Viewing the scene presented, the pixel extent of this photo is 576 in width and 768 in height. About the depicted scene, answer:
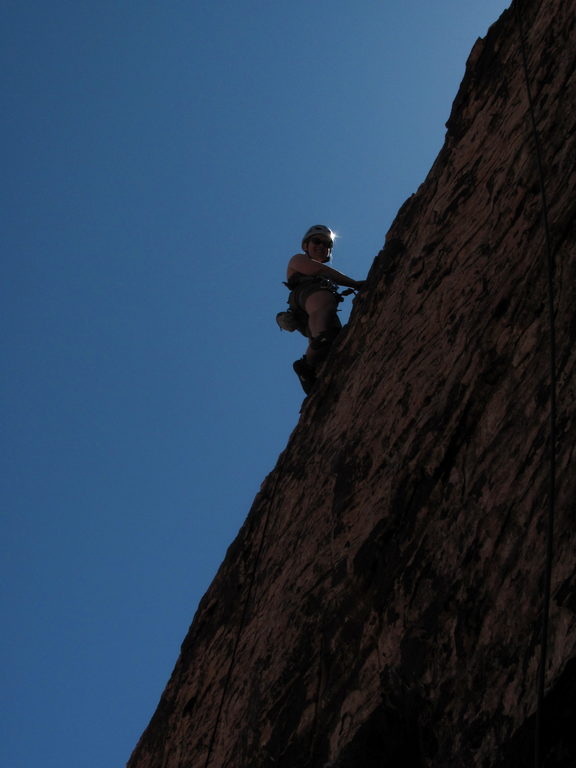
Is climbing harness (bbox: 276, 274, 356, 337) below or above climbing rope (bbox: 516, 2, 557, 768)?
above

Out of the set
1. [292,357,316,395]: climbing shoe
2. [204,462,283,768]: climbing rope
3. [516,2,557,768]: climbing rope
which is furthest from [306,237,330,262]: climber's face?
[516,2,557,768]: climbing rope

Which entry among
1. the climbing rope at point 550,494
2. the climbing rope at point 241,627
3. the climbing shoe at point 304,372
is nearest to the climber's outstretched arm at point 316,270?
the climbing shoe at point 304,372

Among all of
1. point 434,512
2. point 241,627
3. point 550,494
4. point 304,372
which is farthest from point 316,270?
point 550,494

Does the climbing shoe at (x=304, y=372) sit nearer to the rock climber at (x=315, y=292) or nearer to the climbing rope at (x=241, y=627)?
the rock climber at (x=315, y=292)

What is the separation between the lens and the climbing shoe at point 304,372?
8734 millimetres

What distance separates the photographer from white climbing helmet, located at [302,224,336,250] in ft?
33.0

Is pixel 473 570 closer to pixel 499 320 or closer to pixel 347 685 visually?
pixel 347 685

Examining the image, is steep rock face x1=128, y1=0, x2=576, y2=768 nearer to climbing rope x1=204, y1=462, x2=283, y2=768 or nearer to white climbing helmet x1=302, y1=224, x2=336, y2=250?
climbing rope x1=204, y1=462, x2=283, y2=768

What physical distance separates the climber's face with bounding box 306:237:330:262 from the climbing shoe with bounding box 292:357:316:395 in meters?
1.63

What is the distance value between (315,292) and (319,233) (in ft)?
3.18

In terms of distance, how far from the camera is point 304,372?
28.7ft

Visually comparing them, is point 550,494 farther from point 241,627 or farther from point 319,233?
point 319,233

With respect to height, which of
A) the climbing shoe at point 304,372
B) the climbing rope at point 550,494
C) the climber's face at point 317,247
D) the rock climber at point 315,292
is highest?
the climber's face at point 317,247

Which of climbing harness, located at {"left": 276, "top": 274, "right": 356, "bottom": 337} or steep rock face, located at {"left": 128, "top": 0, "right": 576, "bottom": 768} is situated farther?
climbing harness, located at {"left": 276, "top": 274, "right": 356, "bottom": 337}
